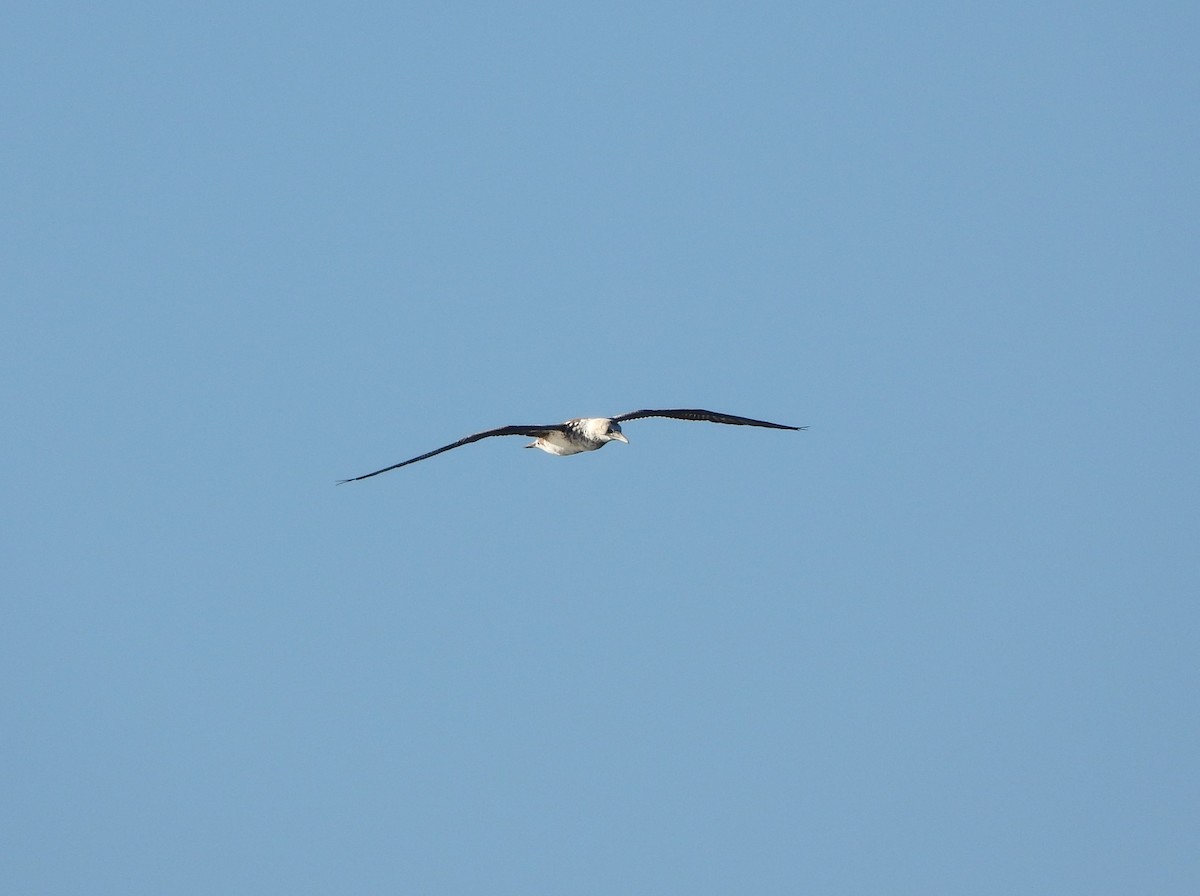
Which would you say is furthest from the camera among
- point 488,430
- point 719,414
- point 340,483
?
point 719,414

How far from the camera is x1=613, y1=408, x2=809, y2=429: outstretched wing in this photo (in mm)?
50281

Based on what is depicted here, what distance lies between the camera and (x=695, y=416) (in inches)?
2002

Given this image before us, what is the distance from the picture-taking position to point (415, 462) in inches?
A: 1766

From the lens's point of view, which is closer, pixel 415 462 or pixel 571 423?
pixel 415 462

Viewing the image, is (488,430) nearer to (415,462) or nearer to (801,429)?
(415,462)

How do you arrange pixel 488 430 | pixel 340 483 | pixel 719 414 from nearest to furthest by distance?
pixel 340 483
pixel 488 430
pixel 719 414

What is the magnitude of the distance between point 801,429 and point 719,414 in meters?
3.09

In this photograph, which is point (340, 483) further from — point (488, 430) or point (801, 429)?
point (801, 429)

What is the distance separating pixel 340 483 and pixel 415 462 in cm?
274

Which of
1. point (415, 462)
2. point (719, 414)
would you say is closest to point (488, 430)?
point (415, 462)

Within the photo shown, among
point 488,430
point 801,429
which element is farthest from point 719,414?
point 488,430

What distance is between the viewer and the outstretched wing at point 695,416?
50281 mm

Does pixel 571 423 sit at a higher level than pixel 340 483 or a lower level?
higher

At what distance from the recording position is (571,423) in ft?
166
